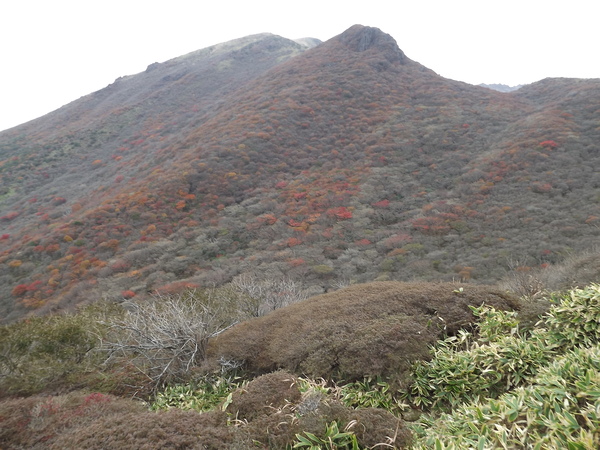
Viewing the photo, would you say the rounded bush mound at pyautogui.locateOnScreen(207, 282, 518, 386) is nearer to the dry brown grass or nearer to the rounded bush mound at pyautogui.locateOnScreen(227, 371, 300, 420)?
the rounded bush mound at pyautogui.locateOnScreen(227, 371, 300, 420)

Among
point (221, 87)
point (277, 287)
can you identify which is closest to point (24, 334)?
point (277, 287)

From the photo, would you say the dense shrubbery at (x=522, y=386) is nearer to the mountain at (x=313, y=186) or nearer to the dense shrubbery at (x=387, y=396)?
the dense shrubbery at (x=387, y=396)

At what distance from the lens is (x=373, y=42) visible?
132 feet

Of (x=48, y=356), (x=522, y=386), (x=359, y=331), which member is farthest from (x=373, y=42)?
(x=522, y=386)

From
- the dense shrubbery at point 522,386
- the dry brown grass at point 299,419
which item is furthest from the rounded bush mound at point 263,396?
the dense shrubbery at point 522,386

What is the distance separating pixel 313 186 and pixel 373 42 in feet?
92.3

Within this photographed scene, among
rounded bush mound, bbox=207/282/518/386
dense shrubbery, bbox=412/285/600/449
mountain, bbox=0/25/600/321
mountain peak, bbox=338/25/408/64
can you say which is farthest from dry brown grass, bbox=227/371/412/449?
mountain peak, bbox=338/25/408/64

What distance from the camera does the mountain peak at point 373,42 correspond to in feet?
128

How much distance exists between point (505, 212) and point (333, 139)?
1492 cm

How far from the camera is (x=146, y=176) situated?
24.7 m

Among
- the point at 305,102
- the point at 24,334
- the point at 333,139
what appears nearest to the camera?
the point at 24,334

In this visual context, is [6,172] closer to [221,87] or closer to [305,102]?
[221,87]

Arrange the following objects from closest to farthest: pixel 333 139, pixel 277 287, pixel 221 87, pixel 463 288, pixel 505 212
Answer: pixel 463 288
pixel 277 287
pixel 505 212
pixel 333 139
pixel 221 87

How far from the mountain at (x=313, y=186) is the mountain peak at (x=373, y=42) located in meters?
0.27
